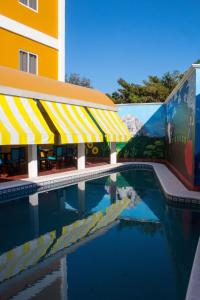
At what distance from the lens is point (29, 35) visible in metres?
19.7

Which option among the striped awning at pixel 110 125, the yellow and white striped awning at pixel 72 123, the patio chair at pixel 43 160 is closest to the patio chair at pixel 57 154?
the patio chair at pixel 43 160

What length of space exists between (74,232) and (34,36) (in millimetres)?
15146

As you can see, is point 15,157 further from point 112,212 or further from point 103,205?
point 112,212

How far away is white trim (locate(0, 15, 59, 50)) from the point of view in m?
18.0

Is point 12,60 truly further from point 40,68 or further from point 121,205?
point 121,205

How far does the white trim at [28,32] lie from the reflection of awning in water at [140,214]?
12722 millimetres

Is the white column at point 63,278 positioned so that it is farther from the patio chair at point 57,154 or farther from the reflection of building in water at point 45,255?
the patio chair at point 57,154

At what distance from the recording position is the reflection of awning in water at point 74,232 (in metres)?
7.47

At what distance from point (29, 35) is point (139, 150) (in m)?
11.5

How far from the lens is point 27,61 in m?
19.8

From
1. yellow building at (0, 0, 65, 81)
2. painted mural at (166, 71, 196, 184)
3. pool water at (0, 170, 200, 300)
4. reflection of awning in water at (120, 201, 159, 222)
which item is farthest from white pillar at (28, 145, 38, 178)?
painted mural at (166, 71, 196, 184)

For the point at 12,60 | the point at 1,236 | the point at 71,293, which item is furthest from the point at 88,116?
the point at 71,293

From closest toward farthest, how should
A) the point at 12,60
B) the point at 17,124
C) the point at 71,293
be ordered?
the point at 71,293 → the point at 17,124 → the point at 12,60

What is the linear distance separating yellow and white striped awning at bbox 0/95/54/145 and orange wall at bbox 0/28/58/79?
4.31 meters
